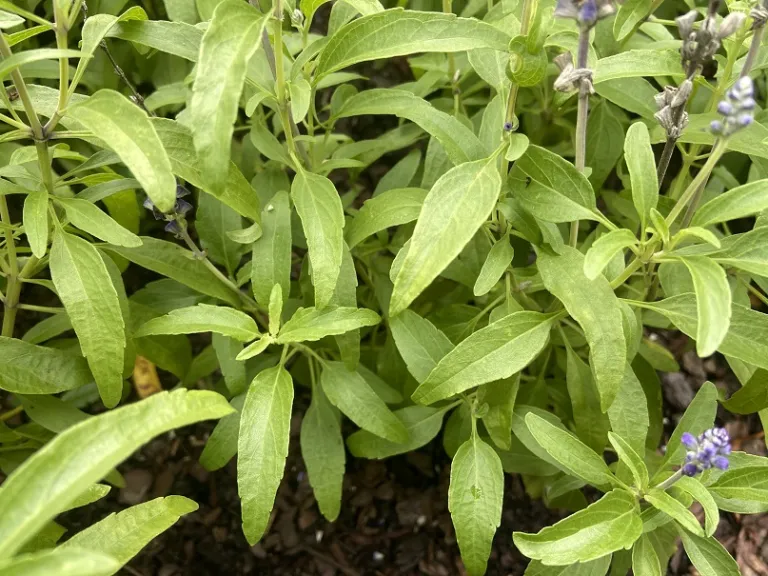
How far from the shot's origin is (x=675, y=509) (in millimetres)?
1271

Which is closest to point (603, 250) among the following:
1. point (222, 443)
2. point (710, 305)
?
point (710, 305)

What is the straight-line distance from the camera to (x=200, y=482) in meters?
2.30

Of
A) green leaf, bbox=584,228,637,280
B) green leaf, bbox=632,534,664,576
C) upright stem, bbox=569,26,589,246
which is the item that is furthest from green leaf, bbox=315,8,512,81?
green leaf, bbox=632,534,664,576

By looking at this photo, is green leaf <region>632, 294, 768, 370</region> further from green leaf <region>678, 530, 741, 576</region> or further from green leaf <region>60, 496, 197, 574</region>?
green leaf <region>60, 496, 197, 574</region>

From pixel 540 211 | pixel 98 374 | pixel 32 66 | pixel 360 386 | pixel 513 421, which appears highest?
pixel 32 66

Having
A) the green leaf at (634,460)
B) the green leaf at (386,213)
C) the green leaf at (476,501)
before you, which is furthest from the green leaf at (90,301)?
the green leaf at (634,460)

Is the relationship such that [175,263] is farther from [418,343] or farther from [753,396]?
[753,396]

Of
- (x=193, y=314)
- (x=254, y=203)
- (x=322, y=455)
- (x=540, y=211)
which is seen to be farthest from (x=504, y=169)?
(x=322, y=455)

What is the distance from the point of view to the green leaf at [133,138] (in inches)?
42.0

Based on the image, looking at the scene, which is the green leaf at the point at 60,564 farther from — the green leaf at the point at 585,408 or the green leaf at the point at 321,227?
the green leaf at the point at 585,408

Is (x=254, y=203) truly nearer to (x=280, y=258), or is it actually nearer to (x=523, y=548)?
(x=280, y=258)

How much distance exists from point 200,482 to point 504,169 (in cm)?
148

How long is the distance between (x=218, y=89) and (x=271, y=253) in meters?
0.55

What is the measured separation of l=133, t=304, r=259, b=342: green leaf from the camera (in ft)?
4.62
